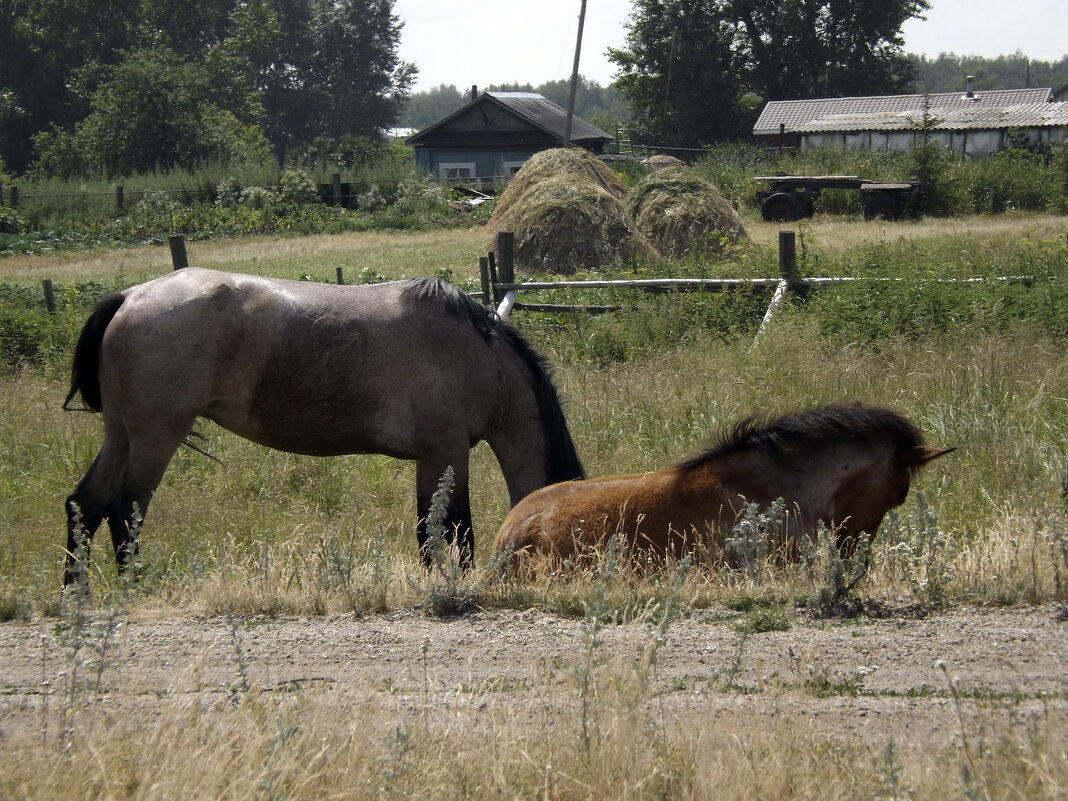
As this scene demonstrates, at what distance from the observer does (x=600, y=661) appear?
3.10m

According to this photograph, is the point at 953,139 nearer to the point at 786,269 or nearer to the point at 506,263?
the point at 786,269

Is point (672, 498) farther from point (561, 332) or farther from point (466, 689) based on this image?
point (561, 332)

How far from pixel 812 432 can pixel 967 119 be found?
4529cm

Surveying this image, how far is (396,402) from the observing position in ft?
20.3

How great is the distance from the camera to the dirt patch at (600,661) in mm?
2934

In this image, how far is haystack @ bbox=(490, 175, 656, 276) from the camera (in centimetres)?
1855

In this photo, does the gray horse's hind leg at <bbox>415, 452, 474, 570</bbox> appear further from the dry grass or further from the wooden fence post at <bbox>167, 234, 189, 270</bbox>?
the dry grass

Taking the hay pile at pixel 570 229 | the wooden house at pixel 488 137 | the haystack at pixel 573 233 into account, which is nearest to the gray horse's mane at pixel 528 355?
the hay pile at pixel 570 229

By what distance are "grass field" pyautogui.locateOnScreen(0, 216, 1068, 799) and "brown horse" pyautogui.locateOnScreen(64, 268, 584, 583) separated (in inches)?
21.1

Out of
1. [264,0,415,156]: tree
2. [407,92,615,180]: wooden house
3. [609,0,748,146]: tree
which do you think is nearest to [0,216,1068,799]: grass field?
[407,92,615,180]: wooden house

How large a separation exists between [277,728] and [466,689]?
644 millimetres

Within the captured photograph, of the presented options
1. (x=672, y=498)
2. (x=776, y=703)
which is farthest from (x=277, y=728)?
(x=672, y=498)

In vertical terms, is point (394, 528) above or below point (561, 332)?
below

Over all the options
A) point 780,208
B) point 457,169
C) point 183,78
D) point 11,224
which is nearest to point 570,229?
point 780,208
